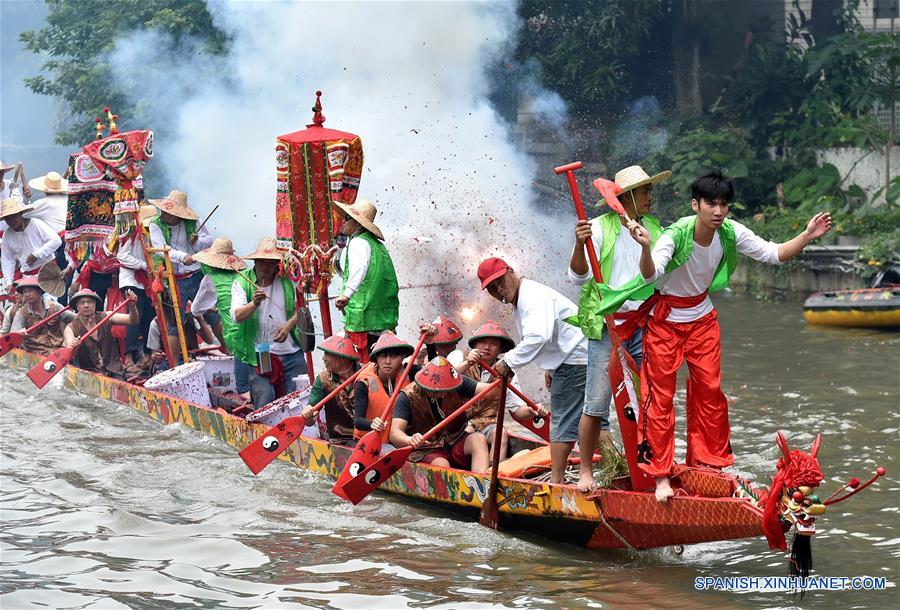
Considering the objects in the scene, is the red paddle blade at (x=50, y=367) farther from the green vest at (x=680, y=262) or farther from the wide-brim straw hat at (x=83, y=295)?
the green vest at (x=680, y=262)

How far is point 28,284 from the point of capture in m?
14.3

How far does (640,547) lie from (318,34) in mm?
14258

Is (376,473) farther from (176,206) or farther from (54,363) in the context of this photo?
(54,363)

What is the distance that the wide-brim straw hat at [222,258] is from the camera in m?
11.2

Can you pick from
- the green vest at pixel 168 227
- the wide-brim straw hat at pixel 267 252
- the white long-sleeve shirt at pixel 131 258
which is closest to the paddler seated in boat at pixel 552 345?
the wide-brim straw hat at pixel 267 252

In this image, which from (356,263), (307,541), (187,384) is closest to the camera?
(307,541)

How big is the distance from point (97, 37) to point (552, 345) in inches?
725

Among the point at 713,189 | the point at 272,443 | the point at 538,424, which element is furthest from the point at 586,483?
the point at 272,443

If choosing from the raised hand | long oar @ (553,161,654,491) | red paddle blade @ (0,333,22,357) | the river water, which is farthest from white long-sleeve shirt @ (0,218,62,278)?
the raised hand

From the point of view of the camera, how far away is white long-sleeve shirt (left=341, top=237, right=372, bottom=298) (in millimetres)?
9742

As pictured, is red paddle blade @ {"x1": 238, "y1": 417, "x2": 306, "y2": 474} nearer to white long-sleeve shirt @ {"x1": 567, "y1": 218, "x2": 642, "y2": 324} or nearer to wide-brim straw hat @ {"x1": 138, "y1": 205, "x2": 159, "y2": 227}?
white long-sleeve shirt @ {"x1": 567, "y1": 218, "x2": 642, "y2": 324}

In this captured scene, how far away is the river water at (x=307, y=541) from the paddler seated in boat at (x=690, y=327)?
790 millimetres

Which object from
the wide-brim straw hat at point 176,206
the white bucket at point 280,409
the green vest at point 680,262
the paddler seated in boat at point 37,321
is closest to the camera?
the green vest at point 680,262

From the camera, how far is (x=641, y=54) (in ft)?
76.2
